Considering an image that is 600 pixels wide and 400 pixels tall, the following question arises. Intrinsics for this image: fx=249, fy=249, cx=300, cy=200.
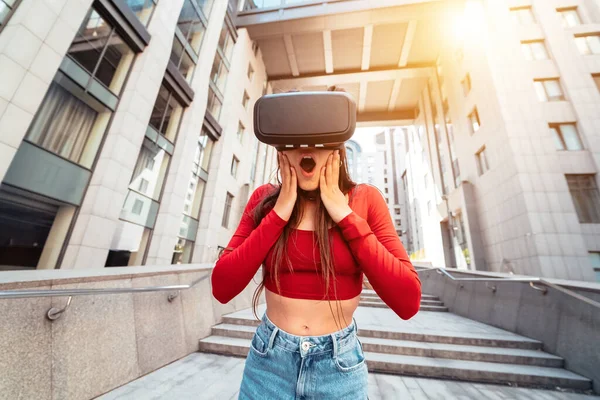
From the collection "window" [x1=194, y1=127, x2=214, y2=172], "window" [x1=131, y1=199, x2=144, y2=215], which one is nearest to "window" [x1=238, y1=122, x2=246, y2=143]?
"window" [x1=194, y1=127, x2=214, y2=172]

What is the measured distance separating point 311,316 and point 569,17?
2287 cm

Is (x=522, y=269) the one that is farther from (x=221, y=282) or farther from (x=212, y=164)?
(x=212, y=164)

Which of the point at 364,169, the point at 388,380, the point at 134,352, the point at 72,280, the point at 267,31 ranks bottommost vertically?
the point at 388,380

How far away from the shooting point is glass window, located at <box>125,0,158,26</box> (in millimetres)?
8952

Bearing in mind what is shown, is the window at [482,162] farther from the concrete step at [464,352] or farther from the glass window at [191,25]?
the glass window at [191,25]

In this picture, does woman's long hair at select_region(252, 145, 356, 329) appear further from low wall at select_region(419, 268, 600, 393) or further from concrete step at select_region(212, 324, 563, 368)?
low wall at select_region(419, 268, 600, 393)

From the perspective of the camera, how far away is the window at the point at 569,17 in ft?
46.1

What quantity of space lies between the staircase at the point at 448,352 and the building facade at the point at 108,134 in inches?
213

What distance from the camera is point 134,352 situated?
10.4ft

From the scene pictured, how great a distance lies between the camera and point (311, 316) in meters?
1.05

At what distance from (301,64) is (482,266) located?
2023 centimetres

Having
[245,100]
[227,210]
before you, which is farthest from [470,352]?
[245,100]

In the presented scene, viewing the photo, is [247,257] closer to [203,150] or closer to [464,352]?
[464,352]

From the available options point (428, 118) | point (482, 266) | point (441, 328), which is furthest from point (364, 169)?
point (441, 328)
